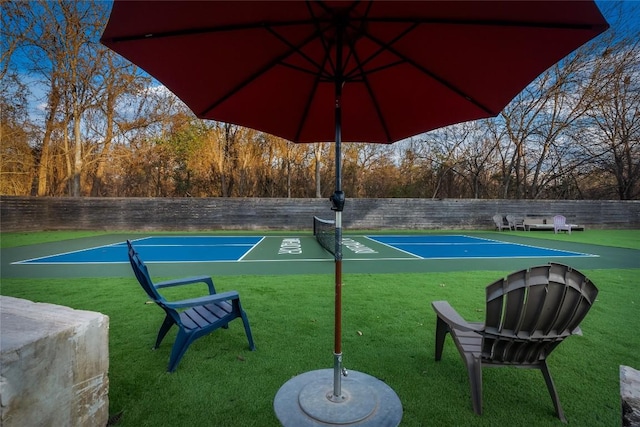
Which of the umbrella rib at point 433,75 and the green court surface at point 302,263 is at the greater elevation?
the umbrella rib at point 433,75

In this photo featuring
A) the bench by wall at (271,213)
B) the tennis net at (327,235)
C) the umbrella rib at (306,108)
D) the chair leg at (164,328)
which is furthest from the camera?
the bench by wall at (271,213)

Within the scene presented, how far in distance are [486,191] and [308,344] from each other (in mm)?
30142

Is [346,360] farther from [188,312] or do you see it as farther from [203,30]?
[203,30]

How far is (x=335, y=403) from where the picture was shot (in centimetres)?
239

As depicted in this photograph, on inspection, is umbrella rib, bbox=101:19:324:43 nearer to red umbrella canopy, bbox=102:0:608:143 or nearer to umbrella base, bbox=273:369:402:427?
red umbrella canopy, bbox=102:0:608:143

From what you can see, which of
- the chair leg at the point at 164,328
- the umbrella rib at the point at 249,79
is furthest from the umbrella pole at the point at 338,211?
the chair leg at the point at 164,328

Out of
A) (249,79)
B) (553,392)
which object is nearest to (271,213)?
(249,79)

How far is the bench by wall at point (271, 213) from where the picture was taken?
52.7 feet

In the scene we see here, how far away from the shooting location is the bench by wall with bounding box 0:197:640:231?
52.7 ft

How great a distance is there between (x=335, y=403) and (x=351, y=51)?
8.12ft

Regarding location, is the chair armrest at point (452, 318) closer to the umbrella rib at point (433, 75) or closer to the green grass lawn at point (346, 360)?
the green grass lawn at point (346, 360)

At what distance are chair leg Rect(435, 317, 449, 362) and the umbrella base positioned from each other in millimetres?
744

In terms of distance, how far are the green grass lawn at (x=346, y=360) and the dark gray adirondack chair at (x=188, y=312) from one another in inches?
8.9

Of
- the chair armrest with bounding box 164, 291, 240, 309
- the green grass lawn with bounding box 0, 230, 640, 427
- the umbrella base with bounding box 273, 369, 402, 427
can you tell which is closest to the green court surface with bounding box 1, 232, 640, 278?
the green grass lawn with bounding box 0, 230, 640, 427
